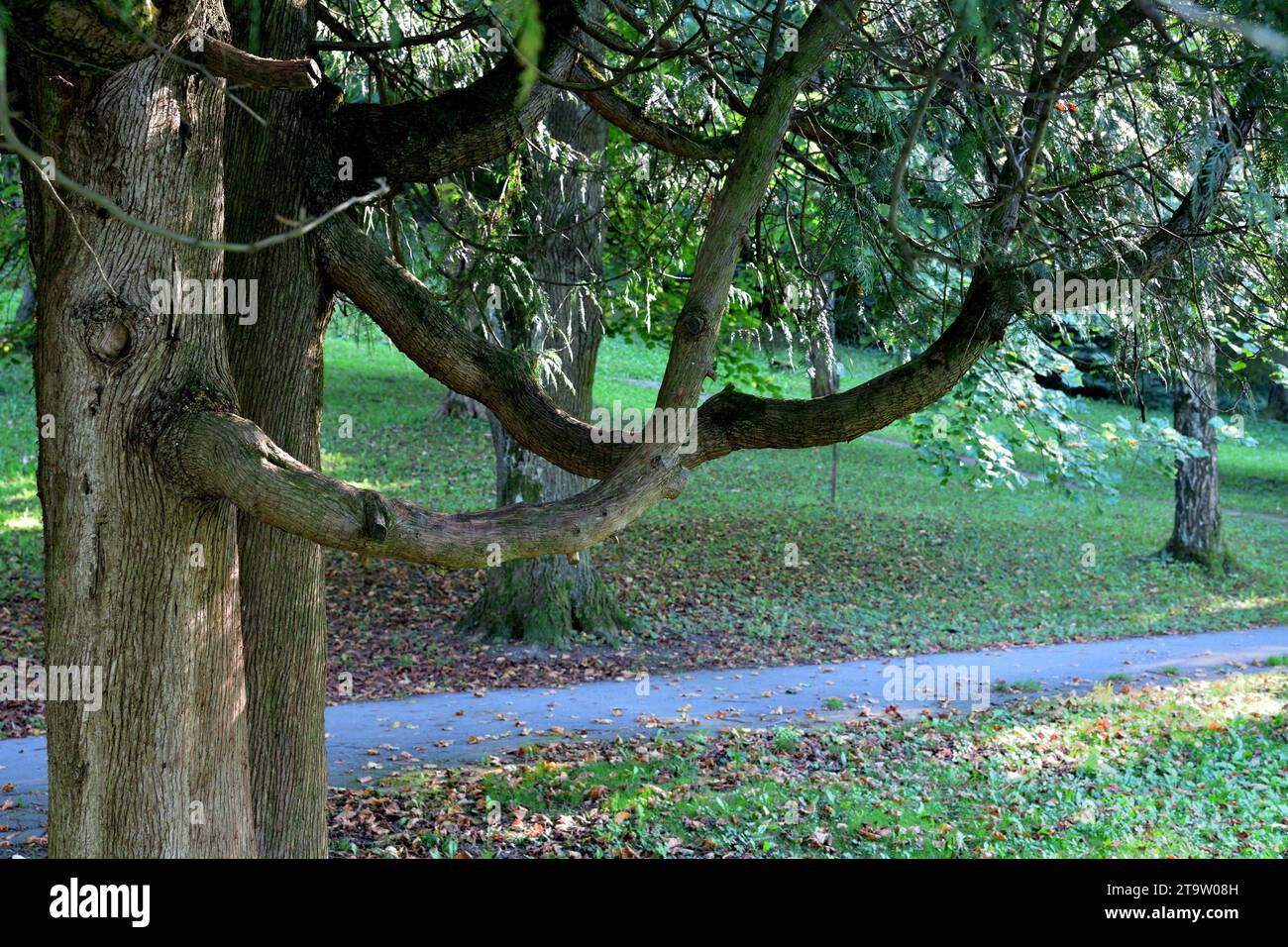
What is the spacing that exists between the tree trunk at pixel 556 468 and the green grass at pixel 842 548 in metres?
0.94

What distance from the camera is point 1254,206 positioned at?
5.23 meters

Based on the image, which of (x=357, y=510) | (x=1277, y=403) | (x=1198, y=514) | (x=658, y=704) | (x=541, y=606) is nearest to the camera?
(x=357, y=510)

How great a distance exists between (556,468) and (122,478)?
725 cm

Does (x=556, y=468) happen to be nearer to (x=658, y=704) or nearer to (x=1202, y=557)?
(x=658, y=704)

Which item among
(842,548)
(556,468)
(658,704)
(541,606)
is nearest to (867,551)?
(842,548)

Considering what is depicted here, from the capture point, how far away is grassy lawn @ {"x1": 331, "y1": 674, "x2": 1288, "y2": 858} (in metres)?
6.48

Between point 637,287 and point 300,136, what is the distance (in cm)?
528

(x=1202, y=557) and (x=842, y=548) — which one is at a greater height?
(x=842, y=548)

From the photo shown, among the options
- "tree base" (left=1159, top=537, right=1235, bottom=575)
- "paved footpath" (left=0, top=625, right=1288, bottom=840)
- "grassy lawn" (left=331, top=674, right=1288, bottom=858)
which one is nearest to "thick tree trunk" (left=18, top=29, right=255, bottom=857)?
"grassy lawn" (left=331, top=674, right=1288, bottom=858)

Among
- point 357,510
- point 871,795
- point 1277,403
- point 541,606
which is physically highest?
point 1277,403

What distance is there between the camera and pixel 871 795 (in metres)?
7.39

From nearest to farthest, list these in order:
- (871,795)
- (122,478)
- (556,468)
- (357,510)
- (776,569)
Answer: (357,510) < (122,478) < (871,795) < (556,468) < (776,569)
